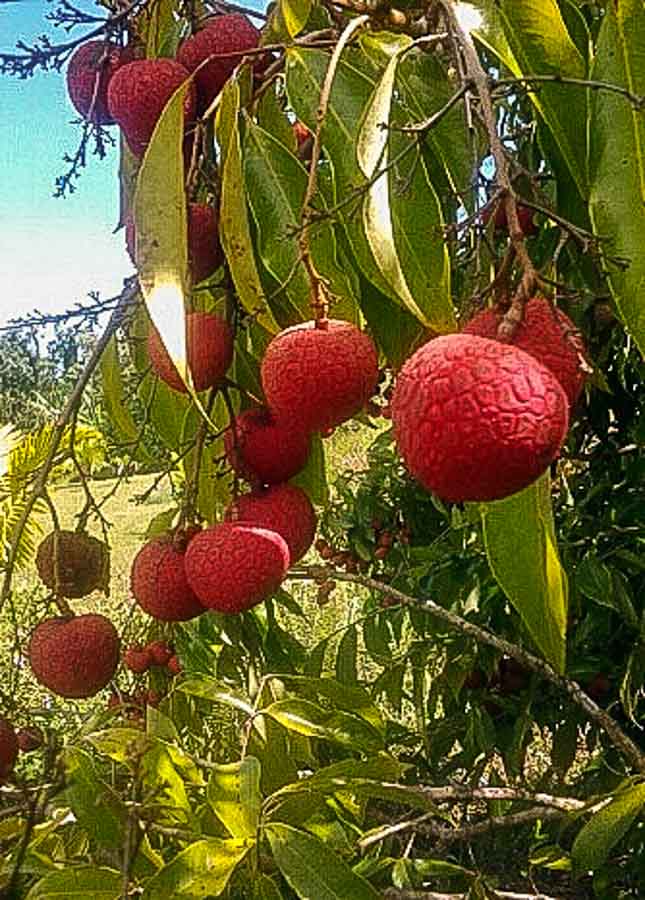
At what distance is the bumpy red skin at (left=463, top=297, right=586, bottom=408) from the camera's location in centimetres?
50

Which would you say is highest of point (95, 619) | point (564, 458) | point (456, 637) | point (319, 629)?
point (95, 619)

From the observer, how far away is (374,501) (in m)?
2.13

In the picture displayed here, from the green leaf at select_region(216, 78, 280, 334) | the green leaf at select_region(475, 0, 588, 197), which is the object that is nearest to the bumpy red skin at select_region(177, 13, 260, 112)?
the green leaf at select_region(216, 78, 280, 334)

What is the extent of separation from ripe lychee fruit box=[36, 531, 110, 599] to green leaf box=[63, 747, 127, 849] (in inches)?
5.1

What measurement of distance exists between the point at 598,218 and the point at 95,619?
20.0 inches

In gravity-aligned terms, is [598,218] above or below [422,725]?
above

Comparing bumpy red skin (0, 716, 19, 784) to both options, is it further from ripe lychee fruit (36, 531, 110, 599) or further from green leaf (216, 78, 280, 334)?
green leaf (216, 78, 280, 334)

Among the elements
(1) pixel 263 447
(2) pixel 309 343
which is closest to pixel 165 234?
(2) pixel 309 343

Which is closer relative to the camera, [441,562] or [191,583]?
[191,583]

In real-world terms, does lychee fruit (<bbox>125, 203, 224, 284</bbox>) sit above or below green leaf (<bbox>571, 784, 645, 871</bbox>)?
above

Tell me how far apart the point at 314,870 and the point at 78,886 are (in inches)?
6.3

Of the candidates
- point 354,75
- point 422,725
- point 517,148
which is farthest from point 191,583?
point 422,725

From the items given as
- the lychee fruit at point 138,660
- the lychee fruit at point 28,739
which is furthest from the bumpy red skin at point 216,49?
the lychee fruit at point 138,660

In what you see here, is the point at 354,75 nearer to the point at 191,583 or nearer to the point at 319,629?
the point at 191,583
